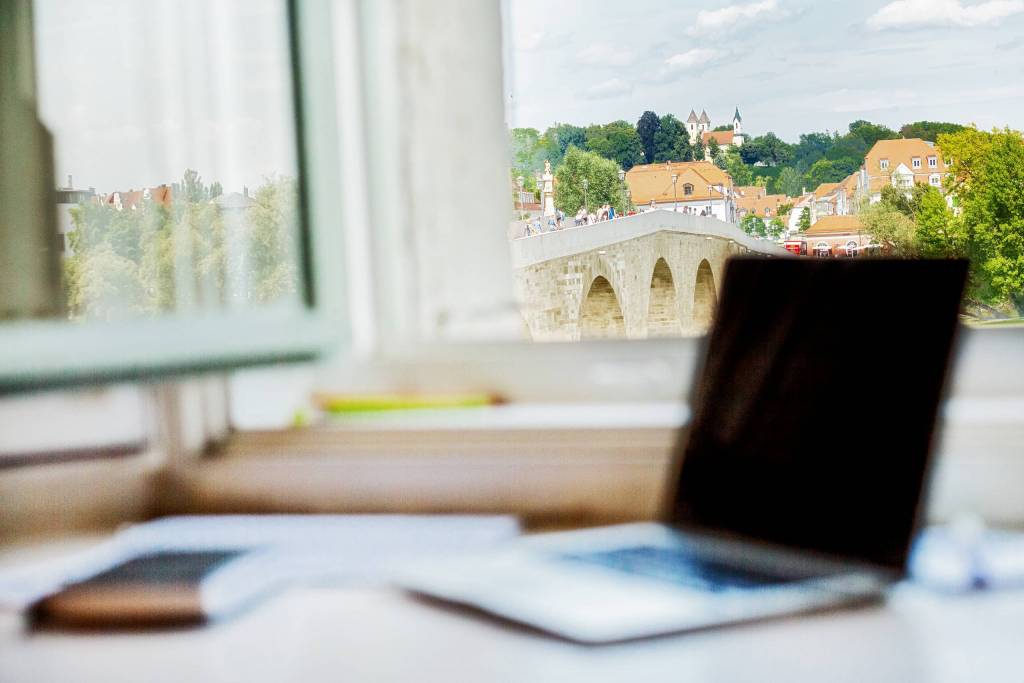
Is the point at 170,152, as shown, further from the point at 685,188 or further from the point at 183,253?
the point at 685,188

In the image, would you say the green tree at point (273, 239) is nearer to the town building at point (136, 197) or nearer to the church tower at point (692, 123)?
the town building at point (136, 197)

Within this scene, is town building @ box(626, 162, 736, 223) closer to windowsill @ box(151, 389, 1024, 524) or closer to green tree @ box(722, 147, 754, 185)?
green tree @ box(722, 147, 754, 185)

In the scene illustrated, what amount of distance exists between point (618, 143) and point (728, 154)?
0.15m

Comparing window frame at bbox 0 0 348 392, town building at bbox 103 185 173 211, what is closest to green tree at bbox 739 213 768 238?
window frame at bbox 0 0 348 392

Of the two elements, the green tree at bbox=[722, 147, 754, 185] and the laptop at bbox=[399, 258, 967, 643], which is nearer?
the laptop at bbox=[399, 258, 967, 643]

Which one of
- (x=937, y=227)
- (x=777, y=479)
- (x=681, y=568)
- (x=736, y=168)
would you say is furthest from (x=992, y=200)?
(x=681, y=568)

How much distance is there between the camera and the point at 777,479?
0.92m

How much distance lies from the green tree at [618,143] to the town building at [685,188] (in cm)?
1

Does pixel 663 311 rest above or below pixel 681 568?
above

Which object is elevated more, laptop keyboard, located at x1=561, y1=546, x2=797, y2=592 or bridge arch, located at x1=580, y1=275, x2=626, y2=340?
bridge arch, located at x1=580, y1=275, x2=626, y2=340

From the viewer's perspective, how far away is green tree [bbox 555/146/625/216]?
4.66ft

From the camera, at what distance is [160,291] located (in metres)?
1.19

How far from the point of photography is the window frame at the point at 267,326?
1002 mm

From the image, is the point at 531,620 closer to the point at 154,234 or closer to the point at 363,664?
the point at 363,664
